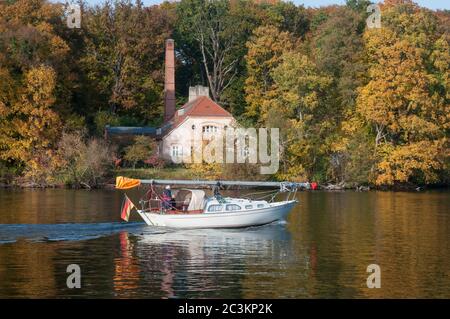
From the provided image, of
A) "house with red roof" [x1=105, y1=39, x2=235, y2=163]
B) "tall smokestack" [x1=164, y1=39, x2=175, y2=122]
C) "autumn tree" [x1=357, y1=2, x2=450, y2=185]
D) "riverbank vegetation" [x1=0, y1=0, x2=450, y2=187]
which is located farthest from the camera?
"tall smokestack" [x1=164, y1=39, x2=175, y2=122]

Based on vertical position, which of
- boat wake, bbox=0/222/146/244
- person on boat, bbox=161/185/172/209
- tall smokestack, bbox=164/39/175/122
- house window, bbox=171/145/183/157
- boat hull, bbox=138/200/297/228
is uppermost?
tall smokestack, bbox=164/39/175/122

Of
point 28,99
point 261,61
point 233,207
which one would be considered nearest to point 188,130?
point 261,61

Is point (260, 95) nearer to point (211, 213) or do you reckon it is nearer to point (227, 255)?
point (211, 213)

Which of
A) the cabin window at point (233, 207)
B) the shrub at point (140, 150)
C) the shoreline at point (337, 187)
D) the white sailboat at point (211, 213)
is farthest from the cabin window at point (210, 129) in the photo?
the cabin window at point (233, 207)

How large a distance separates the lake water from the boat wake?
0.06m

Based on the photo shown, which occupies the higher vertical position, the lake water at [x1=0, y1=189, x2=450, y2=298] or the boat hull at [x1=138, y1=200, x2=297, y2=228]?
the boat hull at [x1=138, y1=200, x2=297, y2=228]

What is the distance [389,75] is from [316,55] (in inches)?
512

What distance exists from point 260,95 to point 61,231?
6044cm

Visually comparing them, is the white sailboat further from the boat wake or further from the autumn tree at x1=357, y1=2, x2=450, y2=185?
the autumn tree at x1=357, y1=2, x2=450, y2=185

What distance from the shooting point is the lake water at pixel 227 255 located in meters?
35.9

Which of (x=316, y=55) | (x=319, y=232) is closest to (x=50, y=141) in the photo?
(x=316, y=55)

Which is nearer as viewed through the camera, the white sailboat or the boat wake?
the boat wake

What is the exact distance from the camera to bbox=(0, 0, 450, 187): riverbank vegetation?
90000 millimetres

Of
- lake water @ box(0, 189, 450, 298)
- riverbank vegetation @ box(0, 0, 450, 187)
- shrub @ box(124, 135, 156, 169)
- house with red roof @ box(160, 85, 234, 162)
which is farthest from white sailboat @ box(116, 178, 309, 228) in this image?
house with red roof @ box(160, 85, 234, 162)
